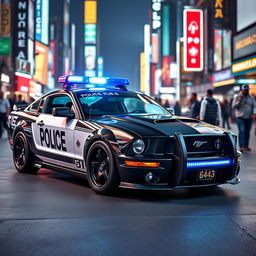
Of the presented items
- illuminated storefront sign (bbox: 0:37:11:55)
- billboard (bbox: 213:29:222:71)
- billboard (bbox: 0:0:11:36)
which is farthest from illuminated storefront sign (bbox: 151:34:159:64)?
illuminated storefront sign (bbox: 0:37:11:55)

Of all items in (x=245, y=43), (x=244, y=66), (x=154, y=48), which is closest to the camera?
(x=245, y=43)

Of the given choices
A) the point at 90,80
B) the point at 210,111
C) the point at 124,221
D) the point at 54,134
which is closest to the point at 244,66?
the point at 210,111

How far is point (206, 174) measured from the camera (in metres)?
7.21

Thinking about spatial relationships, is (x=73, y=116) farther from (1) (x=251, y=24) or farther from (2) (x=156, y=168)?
(1) (x=251, y=24)

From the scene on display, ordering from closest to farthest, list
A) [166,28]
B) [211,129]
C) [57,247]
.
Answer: [57,247], [211,129], [166,28]

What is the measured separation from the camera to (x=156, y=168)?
22.9ft

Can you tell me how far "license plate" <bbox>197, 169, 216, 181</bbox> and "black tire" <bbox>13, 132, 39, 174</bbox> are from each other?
132 inches

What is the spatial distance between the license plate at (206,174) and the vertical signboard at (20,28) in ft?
176

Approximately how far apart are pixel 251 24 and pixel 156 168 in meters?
33.3

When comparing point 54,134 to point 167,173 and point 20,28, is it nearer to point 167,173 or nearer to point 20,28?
point 167,173

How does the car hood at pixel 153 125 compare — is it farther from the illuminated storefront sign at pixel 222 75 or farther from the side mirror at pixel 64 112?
the illuminated storefront sign at pixel 222 75

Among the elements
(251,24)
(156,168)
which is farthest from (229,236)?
(251,24)

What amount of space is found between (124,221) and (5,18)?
54040mm

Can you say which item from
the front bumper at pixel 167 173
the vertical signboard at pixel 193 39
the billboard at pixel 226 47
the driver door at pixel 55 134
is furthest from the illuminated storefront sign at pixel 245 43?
the front bumper at pixel 167 173
